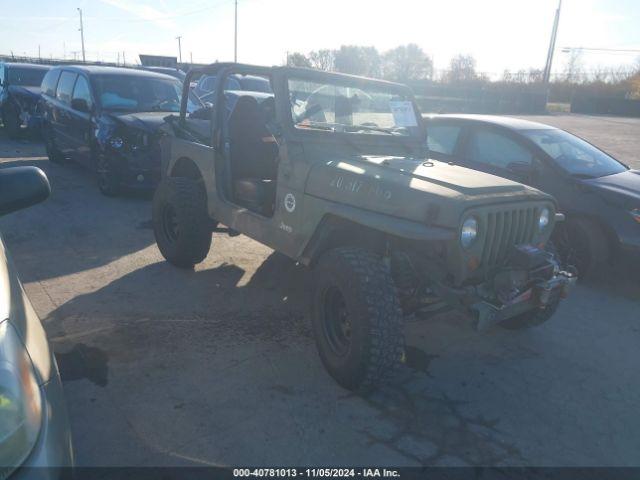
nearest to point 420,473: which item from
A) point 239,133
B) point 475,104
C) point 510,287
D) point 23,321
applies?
point 510,287

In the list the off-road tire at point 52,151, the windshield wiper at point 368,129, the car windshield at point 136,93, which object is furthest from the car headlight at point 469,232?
the off-road tire at point 52,151

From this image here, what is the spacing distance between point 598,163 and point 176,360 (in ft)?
16.3

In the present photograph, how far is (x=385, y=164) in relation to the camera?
3438 mm

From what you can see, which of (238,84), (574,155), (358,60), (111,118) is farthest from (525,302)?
(358,60)

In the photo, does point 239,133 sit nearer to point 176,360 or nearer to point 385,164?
point 385,164

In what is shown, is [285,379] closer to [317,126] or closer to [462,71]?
[317,126]

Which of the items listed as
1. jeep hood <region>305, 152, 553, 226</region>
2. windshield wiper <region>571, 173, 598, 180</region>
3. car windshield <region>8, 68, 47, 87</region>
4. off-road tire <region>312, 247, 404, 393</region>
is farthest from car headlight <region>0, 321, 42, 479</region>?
car windshield <region>8, 68, 47, 87</region>

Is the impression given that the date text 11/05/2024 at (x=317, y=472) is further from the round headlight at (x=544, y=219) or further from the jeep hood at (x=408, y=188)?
the round headlight at (x=544, y=219)

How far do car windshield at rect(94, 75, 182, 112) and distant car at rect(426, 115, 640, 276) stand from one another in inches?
171

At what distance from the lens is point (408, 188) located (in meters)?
2.96

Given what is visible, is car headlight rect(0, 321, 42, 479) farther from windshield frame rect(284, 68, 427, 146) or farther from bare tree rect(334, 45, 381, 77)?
bare tree rect(334, 45, 381, 77)

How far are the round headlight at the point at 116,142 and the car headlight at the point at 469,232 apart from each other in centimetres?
556

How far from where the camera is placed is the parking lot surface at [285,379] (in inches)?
102

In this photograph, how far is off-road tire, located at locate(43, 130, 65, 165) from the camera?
903 centimetres
